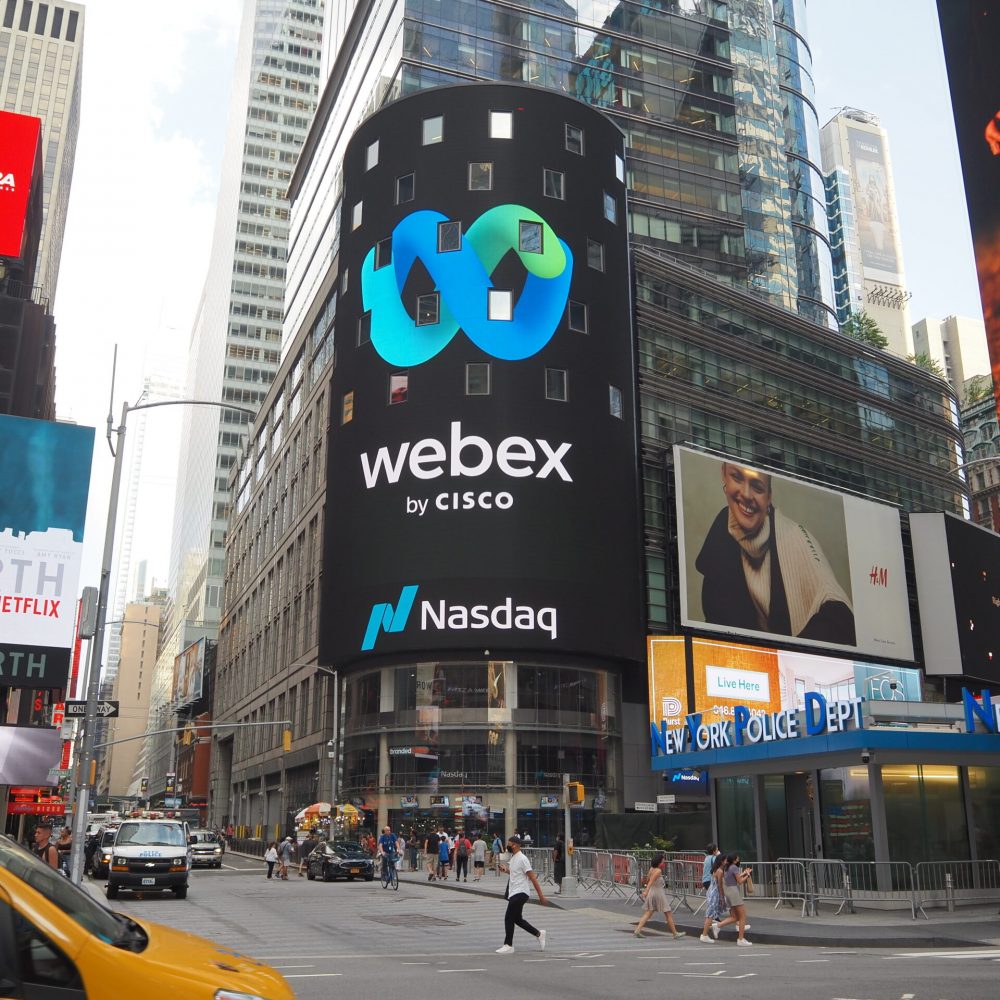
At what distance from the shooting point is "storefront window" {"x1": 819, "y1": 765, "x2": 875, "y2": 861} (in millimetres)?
29469

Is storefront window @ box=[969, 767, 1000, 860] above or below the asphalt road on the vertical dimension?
above

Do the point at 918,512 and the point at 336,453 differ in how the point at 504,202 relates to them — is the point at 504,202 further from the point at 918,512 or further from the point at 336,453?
the point at 918,512

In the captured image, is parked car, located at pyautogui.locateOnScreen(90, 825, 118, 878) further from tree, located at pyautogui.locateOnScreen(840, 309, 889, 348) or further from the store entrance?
tree, located at pyautogui.locateOnScreen(840, 309, 889, 348)

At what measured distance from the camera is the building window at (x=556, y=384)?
61.2m

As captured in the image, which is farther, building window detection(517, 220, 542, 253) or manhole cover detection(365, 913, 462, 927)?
building window detection(517, 220, 542, 253)

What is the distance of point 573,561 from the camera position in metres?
58.9

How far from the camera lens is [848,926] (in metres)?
23.2

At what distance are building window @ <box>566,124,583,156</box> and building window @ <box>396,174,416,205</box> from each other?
9869mm

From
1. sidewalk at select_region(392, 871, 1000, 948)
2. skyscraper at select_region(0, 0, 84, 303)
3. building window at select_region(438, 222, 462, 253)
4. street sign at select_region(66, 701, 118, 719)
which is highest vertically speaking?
skyscraper at select_region(0, 0, 84, 303)

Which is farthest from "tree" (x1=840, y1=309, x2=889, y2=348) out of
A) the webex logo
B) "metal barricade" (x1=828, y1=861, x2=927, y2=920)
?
"metal barricade" (x1=828, y1=861, x2=927, y2=920)

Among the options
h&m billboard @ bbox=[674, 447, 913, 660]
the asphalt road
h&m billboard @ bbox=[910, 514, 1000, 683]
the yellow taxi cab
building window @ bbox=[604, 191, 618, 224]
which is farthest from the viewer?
h&m billboard @ bbox=[910, 514, 1000, 683]

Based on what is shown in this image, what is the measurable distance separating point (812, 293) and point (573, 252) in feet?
151

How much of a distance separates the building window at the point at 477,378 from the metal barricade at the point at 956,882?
37156mm

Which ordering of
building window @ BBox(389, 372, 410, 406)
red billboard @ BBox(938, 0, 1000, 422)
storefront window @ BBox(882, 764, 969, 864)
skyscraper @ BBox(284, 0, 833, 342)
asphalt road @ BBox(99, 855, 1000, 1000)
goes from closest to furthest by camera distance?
asphalt road @ BBox(99, 855, 1000, 1000)
storefront window @ BBox(882, 764, 969, 864)
red billboard @ BBox(938, 0, 1000, 422)
building window @ BBox(389, 372, 410, 406)
skyscraper @ BBox(284, 0, 833, 342)
